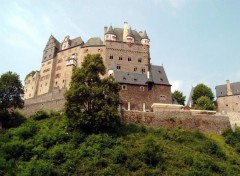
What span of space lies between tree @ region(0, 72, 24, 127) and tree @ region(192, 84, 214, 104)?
117ft

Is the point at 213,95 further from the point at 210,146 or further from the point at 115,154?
the point at 115,154

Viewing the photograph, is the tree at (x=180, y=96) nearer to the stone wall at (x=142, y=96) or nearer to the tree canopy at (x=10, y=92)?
the stone wall at (x=142, y=96)

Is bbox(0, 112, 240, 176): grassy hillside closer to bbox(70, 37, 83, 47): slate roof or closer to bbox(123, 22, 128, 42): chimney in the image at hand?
bbox(123, 22, 128, 42): chimney

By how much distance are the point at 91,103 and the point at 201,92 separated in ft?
120

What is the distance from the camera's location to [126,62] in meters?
65.2

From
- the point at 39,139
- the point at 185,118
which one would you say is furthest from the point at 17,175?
the point at 185,118

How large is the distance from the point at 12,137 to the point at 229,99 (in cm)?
4523

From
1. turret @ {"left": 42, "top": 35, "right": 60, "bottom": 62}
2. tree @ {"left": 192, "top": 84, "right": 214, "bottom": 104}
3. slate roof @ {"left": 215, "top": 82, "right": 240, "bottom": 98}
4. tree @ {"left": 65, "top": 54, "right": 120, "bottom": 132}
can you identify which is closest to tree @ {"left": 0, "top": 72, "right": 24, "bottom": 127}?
tree @ {"left": 65, "top": 54, "right": 120, "bottom": 132}

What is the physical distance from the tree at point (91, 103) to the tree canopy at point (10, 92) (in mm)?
10142

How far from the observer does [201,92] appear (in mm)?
71562

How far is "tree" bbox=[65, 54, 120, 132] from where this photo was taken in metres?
39.5

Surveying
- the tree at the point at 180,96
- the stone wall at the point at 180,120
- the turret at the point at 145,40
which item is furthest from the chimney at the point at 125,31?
the stone wall at the point at 180,120

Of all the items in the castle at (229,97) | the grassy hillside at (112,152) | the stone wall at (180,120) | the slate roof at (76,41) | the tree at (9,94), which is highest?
the slate roof at (76,41)

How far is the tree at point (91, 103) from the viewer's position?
3950cm
